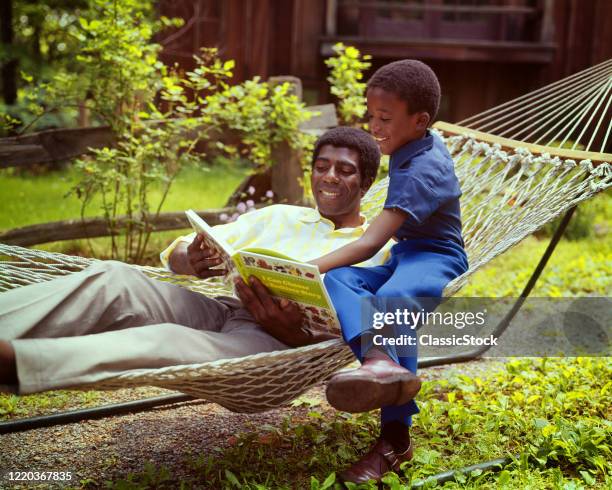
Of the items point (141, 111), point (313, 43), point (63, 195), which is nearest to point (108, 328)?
point (141, 111)

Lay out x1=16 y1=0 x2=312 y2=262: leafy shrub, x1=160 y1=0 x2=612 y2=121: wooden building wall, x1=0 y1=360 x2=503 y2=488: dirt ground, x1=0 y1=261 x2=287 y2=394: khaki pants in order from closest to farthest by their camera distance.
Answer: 1. x1=0 y1=261 x2=287 y2=394: khaki pants
2. x1=0 y1=360 x2=503 y2=488: dirt ground
3. x1=16 y1=0 x2=312 y2=262: leafy shrub
4. x1=160 y1=0 x2=612 y2=121: wooden building wall

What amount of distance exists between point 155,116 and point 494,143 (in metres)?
1.75

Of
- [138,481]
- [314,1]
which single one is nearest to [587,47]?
[314,1]

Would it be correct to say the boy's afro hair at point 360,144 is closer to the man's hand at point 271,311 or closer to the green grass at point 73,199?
the man's hand at point 271,311

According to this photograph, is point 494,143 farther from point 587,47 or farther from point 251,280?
point 587,47

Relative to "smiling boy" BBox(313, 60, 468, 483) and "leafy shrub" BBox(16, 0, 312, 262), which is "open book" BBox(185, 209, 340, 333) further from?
"leafy shrub" BBox(16, 0, 312, 262)

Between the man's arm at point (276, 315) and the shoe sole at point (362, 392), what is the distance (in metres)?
0.29

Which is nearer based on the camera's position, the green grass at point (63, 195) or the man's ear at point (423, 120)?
the man's ear at point (423, 120)

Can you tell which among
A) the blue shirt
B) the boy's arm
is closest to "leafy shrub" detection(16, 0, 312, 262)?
the blue shirt

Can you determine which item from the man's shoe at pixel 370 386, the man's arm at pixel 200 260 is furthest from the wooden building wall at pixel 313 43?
the man's shoe at pixel 370 386

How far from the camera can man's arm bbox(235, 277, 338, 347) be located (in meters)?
2.05

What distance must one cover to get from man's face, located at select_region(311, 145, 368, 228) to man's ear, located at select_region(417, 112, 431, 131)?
229mm

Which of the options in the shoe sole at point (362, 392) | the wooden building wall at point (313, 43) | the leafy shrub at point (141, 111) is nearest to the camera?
the shoe sole at point (362, 392)

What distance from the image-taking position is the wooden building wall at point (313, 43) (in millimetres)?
8164
